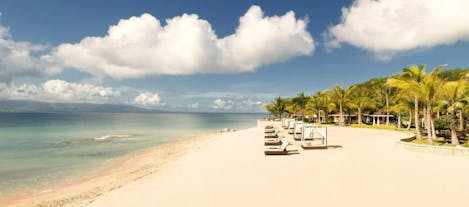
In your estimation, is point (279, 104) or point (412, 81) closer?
point (412, 81)

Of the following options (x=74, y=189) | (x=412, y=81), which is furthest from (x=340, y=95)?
(x=74, y=189)

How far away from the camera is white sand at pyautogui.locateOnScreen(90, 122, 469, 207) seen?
5973 millimetres

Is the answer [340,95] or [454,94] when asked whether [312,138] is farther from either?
[340,95]

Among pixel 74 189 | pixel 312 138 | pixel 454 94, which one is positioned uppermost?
pixel 454 94

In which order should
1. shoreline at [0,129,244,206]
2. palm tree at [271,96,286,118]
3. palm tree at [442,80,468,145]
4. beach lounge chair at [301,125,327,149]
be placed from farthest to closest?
palm tree at [271,96,286,118]
beach lounge chair at [301,125,327,149]
palm tree at [442,80,468,145]
shoreline at [0,129,244,206]

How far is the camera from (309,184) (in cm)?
709

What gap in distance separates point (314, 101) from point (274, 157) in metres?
36.9

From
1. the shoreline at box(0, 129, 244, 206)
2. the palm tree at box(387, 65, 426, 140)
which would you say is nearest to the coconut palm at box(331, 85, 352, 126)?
the palm tree at box(387, 65, 426, 140)

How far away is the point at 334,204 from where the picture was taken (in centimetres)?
566

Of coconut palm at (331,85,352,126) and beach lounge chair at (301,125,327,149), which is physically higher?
coconut palm at (331,85,352,126)

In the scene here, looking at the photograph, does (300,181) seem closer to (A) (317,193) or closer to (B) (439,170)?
(A) (317,193)

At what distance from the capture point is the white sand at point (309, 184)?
597 centimetres

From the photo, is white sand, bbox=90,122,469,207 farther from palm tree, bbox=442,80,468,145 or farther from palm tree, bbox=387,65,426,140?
palm tree, bbox=387,65,426,140

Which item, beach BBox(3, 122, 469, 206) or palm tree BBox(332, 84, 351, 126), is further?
palm tree BBox(332, 84, 351, 126)
